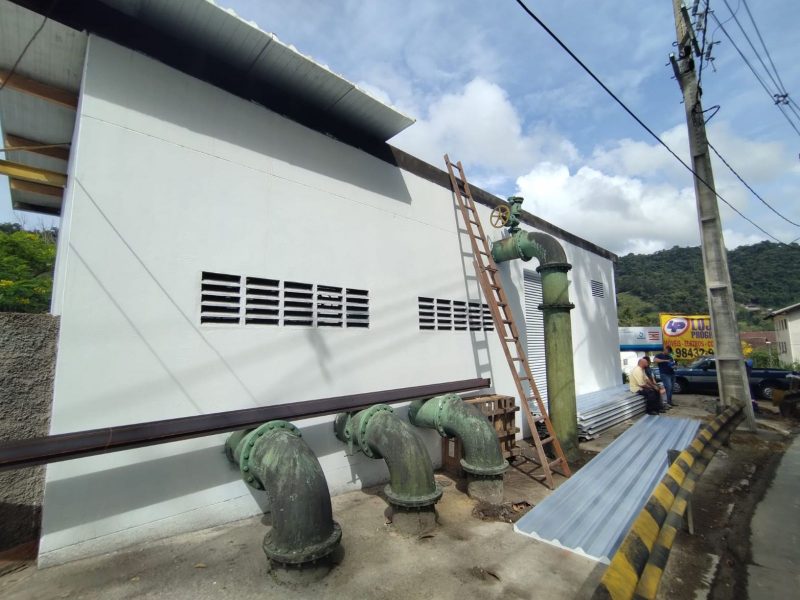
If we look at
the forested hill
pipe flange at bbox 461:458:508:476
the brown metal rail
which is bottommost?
pipe flange at bbox 461:458:508:476

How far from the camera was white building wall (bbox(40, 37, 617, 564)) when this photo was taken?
10.5ft

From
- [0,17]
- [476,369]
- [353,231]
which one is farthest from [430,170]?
[0,17]

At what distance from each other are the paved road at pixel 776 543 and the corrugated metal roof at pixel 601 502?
2.98 feet

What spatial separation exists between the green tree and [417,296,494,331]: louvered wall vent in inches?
498

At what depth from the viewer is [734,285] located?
71.1 m

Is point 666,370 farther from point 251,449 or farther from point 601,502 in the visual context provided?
point 251,449

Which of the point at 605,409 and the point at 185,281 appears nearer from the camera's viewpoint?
the point at 185,281

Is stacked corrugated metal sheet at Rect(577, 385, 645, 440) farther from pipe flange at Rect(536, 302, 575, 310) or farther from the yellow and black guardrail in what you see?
the yellow and black guardrail

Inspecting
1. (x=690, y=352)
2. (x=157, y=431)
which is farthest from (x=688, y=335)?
(x=157, y=431)

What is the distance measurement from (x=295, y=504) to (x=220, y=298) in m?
2.30

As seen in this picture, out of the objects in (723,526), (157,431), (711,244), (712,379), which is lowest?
(723,526)

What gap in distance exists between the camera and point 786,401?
9.95 m

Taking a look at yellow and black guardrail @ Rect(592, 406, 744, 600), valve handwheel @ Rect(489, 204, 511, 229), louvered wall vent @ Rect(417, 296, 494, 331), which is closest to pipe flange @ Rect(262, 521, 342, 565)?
yellow and black guardrail @ Rect(592, 406, 744, 600)

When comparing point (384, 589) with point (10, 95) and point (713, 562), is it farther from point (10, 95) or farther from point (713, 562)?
point (10, 95)
